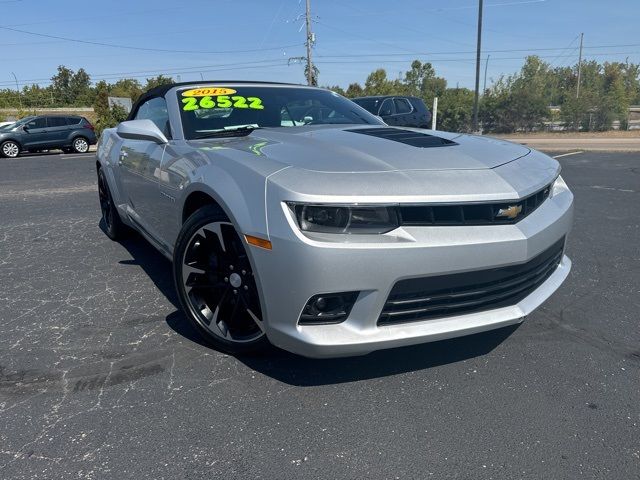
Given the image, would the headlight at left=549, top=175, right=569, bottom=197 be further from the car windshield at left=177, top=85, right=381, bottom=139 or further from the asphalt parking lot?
the car windshield at left=177, top=85, right=381, bottom=139

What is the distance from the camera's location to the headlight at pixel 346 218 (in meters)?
2.04

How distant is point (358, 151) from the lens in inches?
97.8

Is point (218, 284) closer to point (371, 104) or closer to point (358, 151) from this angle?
point (358, 151)

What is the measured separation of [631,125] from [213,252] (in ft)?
132

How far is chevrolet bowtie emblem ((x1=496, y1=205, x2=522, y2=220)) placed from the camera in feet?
7.28

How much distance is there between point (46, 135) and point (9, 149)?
53.8 inches

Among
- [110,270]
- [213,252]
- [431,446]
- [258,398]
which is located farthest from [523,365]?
[110,270]

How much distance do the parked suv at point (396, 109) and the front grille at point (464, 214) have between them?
36.5 ft

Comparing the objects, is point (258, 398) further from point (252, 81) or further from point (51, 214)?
point (51, 214)

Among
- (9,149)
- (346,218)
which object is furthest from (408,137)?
(9,149)

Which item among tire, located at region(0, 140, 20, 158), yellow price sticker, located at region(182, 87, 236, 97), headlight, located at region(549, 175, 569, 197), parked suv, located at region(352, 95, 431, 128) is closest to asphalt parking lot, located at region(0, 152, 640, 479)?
headlight, located at region(549, 175, 569, 197)

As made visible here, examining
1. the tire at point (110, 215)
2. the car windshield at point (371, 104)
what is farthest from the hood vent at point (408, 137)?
the car windshield at point (371, 104)

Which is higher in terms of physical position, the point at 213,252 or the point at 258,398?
the point at 213,252

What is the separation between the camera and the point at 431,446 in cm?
197
